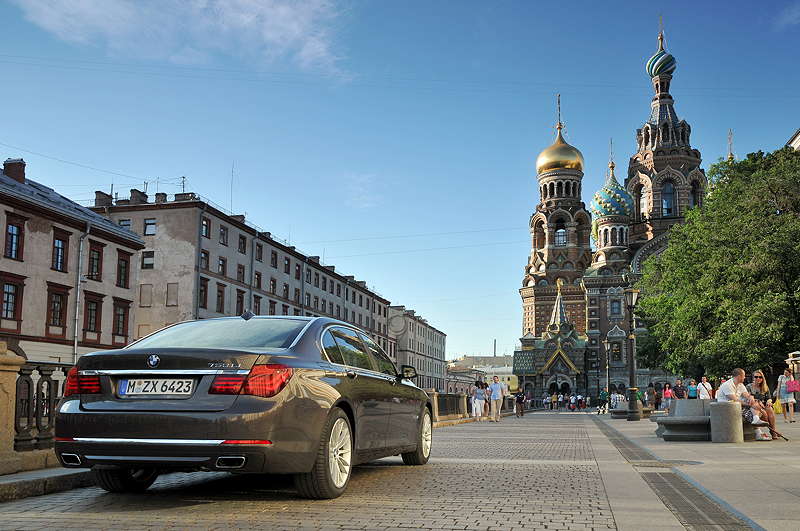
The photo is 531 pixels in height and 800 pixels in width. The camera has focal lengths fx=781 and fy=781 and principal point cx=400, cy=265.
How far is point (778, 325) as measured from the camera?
29875 mm

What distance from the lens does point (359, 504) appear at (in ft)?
21.6

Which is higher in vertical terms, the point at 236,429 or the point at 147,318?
the point at 147,318

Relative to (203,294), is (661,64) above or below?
above

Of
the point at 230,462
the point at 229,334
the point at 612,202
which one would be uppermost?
the point at 612,202

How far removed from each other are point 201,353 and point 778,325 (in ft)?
94.2

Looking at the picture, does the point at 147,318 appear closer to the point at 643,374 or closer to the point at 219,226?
the point at 219,226

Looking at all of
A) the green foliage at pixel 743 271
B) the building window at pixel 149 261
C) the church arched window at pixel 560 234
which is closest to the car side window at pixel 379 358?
the green foliage at pixel 743 271

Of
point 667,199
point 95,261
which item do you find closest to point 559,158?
point 667,199

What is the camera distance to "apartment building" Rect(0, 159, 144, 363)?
3266 cm

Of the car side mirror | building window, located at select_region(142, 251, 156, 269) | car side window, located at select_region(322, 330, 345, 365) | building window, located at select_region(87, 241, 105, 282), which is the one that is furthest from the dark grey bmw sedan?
building window, located at select_region(142, 251, 156, 269)

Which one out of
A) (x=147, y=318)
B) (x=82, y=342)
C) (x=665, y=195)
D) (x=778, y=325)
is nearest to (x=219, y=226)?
(x=147, y=318)

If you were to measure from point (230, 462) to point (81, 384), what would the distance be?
143 cm

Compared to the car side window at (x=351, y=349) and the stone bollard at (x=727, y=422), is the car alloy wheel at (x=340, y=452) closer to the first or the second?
the car side window at (x=351, y=349)

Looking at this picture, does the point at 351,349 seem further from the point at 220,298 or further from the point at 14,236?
the point at 220,298
